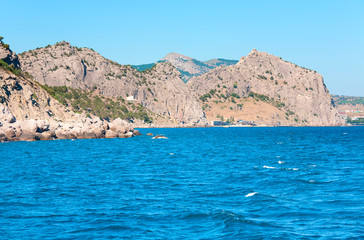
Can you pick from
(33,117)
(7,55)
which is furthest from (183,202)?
(7,55)

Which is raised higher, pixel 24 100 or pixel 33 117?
pixel 24 100

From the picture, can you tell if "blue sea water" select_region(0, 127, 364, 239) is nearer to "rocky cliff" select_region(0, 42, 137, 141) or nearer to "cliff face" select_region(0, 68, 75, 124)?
"rocky cliff" select_region(0, 42, 137, 141)

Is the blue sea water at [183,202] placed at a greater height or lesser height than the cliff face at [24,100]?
lesser

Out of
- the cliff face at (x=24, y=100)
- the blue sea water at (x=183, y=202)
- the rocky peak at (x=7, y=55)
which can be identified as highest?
the rocky peak at (x=7, y=55)

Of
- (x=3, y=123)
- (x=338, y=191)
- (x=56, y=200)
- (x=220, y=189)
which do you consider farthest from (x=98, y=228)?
(x=3, y=123)

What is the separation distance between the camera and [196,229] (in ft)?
68.2


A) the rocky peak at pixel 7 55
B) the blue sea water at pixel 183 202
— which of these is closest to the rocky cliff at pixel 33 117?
the rocky peak at pixel 7 55

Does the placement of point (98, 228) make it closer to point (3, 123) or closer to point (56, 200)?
point (56, 200)

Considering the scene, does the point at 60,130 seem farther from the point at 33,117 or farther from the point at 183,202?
the point at 183,202

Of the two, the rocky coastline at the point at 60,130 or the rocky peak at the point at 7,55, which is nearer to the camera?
the rocky coastline at the point at 60,130

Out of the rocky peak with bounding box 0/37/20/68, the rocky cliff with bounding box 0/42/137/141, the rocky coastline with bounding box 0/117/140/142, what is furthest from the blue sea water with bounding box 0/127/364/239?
the rocky peak with bounding box 0/37/20/68

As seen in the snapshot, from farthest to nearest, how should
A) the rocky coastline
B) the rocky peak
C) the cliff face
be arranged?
1. the rocky peak
2. the cliff face
3. the rocky coastline

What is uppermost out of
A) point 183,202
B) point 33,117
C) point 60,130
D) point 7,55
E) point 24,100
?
point 7,55

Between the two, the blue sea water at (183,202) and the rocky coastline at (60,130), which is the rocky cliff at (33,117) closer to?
the rocky coastline at (60,130)
